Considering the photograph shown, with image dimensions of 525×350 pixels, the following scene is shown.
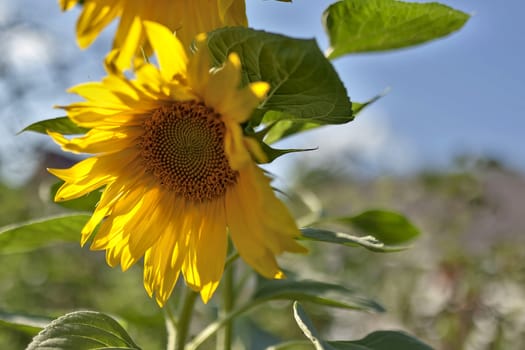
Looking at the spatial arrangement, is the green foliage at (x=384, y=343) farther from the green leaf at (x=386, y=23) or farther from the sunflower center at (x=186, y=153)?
the green leaf at (x=386, y=23)

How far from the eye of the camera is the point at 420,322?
1869mm

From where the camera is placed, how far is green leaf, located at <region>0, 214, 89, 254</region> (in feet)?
2.44

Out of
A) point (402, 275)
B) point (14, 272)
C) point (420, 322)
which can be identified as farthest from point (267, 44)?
point (402, 275)

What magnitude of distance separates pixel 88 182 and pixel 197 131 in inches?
4.0

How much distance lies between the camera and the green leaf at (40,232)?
744 mm

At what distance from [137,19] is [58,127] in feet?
0.40

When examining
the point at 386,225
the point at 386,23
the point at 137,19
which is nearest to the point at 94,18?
the point at 137,19

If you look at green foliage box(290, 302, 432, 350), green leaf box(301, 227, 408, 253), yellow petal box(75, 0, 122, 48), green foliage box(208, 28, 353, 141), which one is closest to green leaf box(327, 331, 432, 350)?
green foliage box(290, 302, 432, 350)

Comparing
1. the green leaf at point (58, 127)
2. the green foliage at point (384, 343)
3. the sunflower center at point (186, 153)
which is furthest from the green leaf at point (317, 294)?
the green leaf at point (58, 127)

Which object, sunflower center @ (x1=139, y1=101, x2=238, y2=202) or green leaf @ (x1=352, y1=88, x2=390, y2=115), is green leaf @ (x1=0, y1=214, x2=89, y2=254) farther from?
green leaf @ (x1=352, y1=88, x2=390, y2=115)

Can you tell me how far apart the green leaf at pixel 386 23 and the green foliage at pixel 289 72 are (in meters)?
0.12

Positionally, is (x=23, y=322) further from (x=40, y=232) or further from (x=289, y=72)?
(x=289, y=72)

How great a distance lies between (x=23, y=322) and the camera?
2.43ft

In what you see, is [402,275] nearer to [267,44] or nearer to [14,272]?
[14,272]
